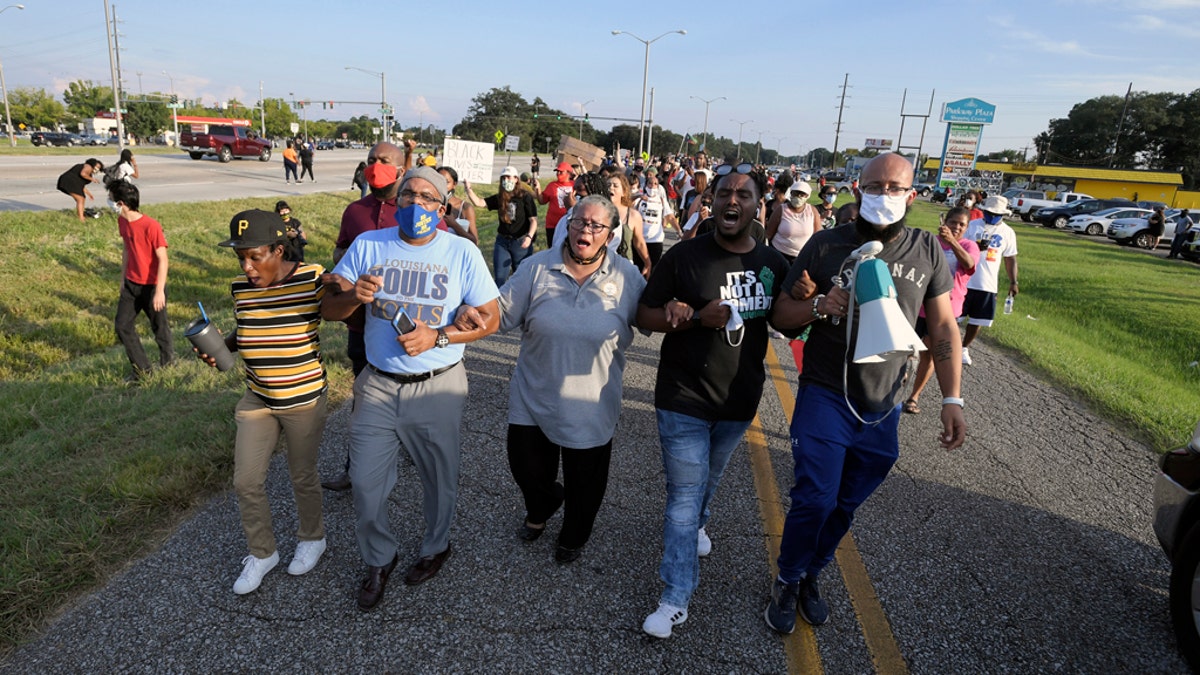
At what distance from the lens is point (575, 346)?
3092 mm

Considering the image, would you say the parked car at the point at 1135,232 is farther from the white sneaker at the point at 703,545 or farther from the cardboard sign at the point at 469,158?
the white sneaker at the point at 703,545

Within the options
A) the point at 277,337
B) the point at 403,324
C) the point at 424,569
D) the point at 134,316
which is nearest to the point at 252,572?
the point at 424,569

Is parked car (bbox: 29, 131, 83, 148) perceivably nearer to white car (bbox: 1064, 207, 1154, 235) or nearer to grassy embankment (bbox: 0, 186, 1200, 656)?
grassy embankment (bbox: 0, 186, 1200, 656)

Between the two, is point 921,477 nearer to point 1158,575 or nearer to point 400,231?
point 1158,575

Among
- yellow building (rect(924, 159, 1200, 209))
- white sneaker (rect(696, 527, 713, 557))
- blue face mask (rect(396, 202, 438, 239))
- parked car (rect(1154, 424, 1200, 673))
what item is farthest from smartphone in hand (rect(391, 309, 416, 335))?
yellow building (rect(924, 159, 1200, 209))

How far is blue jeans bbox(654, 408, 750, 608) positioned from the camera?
2953 millimetres

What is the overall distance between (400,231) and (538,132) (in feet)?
306

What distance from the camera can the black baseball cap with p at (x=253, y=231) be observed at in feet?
9.36

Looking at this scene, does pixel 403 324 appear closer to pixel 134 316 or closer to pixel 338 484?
pixel 338 484

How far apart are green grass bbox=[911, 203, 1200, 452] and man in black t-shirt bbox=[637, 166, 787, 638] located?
476 cm

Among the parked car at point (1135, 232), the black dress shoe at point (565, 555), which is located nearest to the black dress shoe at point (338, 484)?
the black dress shoe at point (565, 555)

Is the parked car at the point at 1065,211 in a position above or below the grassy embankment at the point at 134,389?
above

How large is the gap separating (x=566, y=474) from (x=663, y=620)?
2.79ft

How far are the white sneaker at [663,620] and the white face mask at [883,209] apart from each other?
75.9 inches
